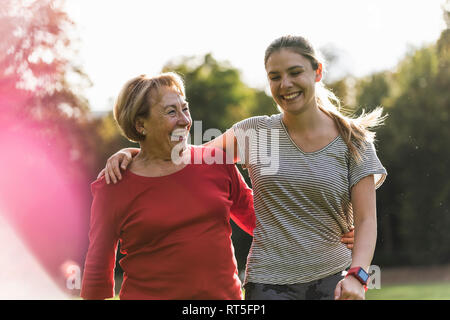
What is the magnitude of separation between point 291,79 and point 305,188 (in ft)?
1.75

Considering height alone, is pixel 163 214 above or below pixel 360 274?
above

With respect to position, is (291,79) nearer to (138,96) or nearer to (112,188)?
(138,96)

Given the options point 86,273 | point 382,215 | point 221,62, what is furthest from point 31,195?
point 221,62

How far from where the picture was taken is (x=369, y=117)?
9.34 ft

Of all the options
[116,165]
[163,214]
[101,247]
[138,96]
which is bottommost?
[101,247]

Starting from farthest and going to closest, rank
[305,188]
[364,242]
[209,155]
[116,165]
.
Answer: [209,155]
[116,165]
[305,188]
[364,242]

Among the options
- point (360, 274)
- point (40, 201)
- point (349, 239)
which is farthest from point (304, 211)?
point (40, 201)

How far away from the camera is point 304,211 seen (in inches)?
103

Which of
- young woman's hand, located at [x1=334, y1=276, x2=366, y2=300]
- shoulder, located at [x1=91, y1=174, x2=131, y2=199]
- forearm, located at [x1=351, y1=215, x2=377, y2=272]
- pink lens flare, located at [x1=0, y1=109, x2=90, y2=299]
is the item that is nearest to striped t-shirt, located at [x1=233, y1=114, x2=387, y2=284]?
forearm, located at [x1=351, y1=215, x2=377, y2=272]

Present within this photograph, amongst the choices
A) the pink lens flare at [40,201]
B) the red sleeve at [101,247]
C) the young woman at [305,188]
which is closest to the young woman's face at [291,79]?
the young woman at [305,188]

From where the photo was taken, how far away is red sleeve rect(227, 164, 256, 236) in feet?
9.45

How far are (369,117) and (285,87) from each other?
517 millimetres

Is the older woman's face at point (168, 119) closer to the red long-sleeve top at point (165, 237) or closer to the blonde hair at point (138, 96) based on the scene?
the blonde hair at point (138, 96)

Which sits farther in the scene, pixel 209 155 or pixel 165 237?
pixel 209 155
